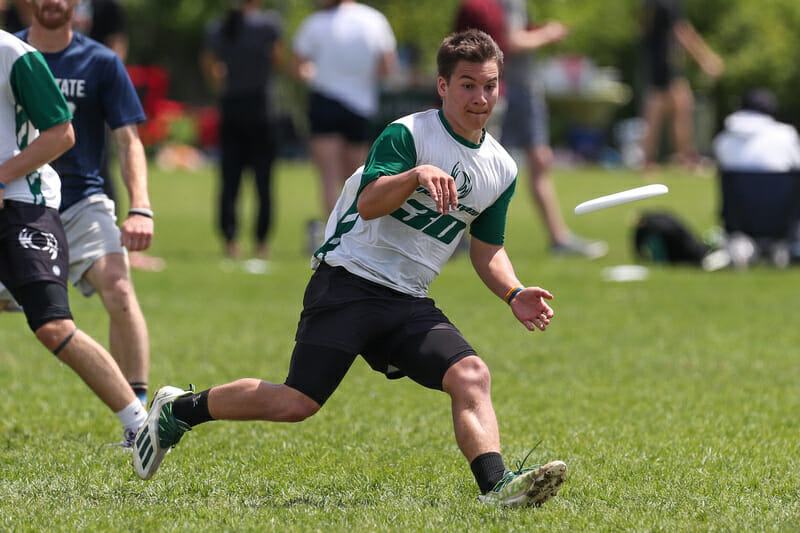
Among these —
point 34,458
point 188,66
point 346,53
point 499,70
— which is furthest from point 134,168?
point 188,66

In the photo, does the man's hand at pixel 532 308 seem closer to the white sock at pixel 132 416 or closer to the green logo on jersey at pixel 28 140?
the white sock at pixel 132 416

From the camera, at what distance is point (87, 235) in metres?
5.31

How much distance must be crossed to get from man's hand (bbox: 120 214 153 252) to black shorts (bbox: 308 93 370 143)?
6.07 meters

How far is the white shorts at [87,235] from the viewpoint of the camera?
529 centimetres

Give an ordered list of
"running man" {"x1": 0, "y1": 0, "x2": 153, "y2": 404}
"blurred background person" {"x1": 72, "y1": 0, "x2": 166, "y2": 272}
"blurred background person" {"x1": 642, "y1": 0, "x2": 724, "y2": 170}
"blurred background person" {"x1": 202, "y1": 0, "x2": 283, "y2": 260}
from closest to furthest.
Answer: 1. "running man" {"x1": 0, "y1": 0, "x2": 153, "y2": 404}
2. "blurred background person" {"x1": 72, "y1": 0, "x2": 166, "y2": 272}
3. "blurred background person" {"x1": 202, "y1": 0, "x2": 283, "y2": 260}
4. "blurred background person" {"x1": 642, "y1": 0, "x2": 724, "y2": 170}

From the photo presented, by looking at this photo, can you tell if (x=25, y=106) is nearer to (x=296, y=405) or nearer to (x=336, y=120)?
(x=296, y=405)

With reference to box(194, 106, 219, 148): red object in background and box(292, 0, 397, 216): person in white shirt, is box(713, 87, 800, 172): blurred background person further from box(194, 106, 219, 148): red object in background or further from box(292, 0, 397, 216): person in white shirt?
box(194, 106, 219, 148): red object in background

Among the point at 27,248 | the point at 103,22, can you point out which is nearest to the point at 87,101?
the point at 27,248

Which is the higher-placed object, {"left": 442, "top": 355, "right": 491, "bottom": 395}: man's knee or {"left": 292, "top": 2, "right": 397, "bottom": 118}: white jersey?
{"left": 442, "top": 355, "right": 491, "bottom": 395}: man's knee

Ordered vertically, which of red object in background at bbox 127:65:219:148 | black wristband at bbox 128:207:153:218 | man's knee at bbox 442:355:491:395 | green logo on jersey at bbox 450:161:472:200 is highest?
green logo on jersey at bbox 450:161:472:200

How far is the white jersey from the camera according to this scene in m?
11.0

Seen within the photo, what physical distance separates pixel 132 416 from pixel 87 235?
2.82 feet

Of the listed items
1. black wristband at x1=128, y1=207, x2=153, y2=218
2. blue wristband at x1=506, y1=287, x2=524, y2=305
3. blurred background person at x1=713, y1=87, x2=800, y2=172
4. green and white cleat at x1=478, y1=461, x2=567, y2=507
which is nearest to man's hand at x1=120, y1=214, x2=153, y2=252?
black wristband at x1=128, y1=207, x2=153, y2=218

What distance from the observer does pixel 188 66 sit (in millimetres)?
50562
